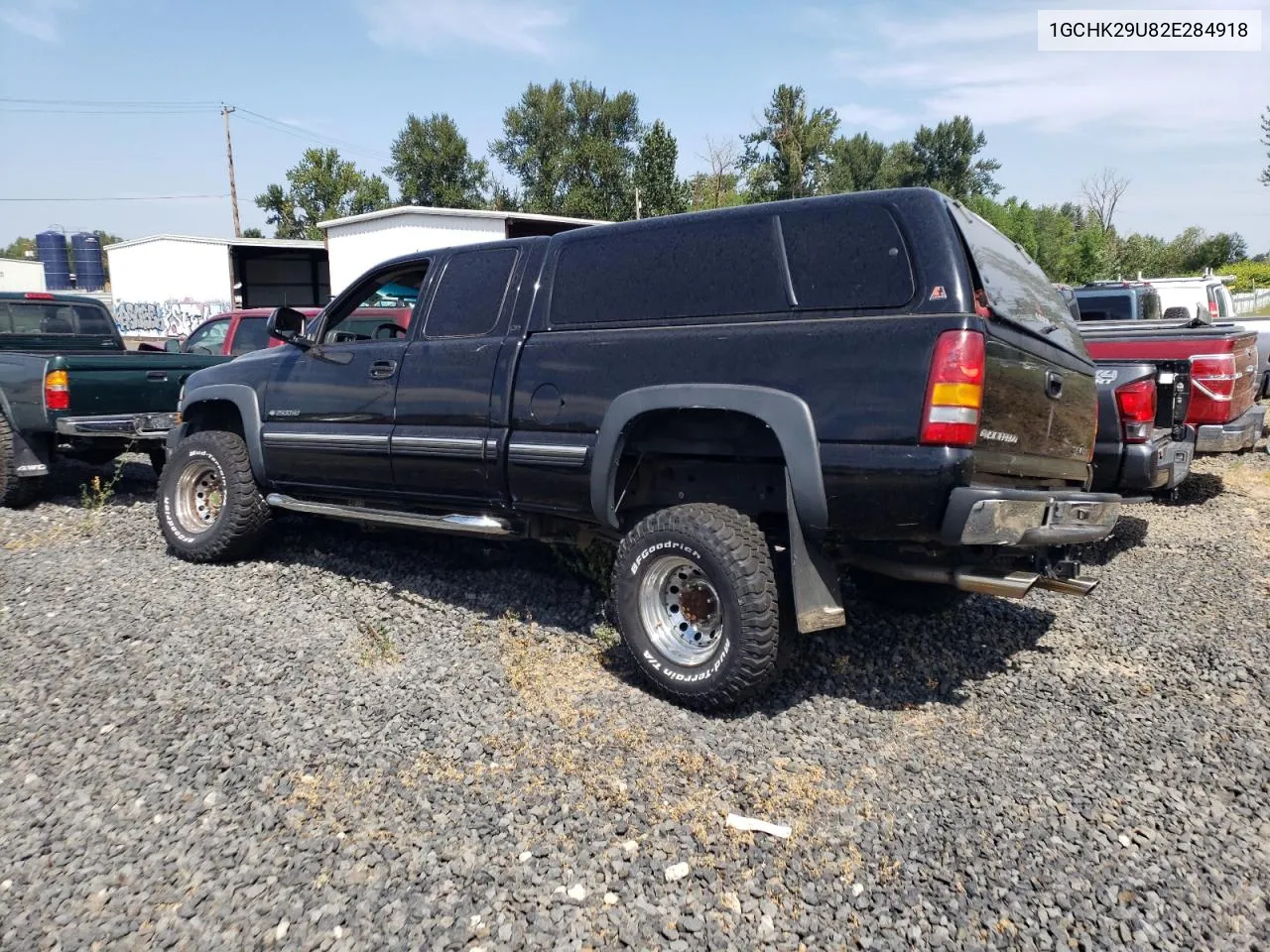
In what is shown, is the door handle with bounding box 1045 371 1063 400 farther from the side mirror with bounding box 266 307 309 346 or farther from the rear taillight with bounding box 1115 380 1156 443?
the side mirror with bounding box 266 307 309 346

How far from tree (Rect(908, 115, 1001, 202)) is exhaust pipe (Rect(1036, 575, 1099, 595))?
61.9 meters

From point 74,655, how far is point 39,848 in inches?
66.8

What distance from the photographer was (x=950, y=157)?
62.2 m

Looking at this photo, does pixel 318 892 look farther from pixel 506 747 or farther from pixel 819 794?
pixel 819 794

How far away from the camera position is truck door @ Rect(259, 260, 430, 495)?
536cm

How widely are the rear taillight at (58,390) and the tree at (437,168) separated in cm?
5146

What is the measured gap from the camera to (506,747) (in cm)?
365

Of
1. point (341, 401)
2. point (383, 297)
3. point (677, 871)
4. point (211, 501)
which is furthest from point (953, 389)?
point (211, 501)

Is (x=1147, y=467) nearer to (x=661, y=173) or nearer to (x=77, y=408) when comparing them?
(x=77, y=408)

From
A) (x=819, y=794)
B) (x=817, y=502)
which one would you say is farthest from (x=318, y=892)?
(x=817, y=502)

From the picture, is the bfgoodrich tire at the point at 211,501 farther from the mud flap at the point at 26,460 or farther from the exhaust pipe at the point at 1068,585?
the exhaust pipe at the point at 1068,585

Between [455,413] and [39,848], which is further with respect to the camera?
[455,413]

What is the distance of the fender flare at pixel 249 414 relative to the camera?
599cm

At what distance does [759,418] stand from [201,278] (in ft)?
106
